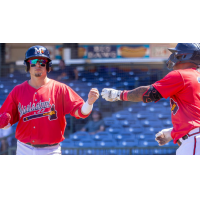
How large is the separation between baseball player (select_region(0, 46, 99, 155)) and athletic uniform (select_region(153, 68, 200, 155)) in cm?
90

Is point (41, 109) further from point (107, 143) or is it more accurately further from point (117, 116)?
point (117, 116)

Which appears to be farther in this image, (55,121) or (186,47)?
(55,121)

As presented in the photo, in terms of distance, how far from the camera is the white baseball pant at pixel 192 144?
→ 8.89ft

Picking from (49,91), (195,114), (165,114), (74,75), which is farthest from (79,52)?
(195,114)

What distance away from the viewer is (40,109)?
3213 millimetres

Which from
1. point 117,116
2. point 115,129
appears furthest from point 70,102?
point 117,116

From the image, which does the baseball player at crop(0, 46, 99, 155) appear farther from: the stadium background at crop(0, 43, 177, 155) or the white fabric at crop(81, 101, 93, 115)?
the stadium background at crop(0, 43, 177, 155)

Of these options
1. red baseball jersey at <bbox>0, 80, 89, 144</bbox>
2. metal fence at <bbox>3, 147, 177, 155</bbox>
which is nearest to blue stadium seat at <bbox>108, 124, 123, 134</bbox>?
metal fence at <bbox>3, 147, 177, 155</bbox>

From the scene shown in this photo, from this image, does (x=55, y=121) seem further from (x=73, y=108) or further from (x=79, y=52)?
(x=79, y=52)

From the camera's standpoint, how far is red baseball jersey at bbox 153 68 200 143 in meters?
2.78

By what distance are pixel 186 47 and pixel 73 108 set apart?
5.01 feet

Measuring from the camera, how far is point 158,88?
2863 millimetres

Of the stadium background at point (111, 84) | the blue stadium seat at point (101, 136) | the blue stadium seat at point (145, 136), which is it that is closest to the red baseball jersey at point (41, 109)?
→ the stadium background at point (111, 84)

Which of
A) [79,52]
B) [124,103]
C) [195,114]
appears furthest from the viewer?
[79,52]
